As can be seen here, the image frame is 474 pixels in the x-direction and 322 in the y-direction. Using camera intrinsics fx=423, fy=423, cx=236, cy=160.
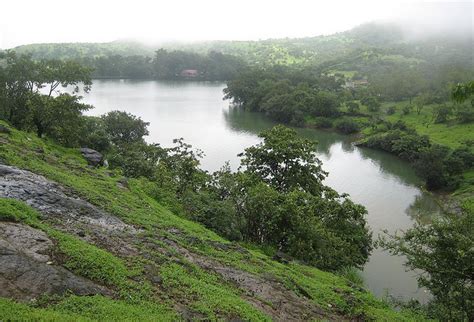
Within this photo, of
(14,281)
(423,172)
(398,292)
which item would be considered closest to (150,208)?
(14,281)

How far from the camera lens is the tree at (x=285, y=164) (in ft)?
105

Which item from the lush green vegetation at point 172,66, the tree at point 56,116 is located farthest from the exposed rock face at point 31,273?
the lush green vegetation at point 172,66

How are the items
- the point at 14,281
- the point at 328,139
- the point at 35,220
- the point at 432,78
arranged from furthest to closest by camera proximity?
the point at 432,78 < the point at 328,139 < the point at 35,220 < the point at 14,281

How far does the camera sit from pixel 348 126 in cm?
7994

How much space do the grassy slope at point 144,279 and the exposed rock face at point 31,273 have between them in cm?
38

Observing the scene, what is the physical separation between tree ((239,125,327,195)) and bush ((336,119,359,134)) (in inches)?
1932

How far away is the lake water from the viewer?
98.4ft

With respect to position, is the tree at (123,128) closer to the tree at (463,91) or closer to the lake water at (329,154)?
the lake water at (329,154)

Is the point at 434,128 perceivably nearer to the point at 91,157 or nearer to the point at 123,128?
the point at 123,128

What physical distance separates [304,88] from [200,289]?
92834 millimetres

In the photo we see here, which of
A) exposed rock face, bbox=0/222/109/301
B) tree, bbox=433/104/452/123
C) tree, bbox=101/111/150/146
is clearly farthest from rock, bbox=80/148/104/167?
tree, bbox=433/104/452/123

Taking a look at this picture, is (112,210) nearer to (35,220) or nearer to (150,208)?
(150,208)

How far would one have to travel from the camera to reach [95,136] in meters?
41.3

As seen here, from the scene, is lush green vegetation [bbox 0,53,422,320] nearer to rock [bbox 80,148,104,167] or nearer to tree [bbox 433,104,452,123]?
rock [bbox 80,148,104,167]
